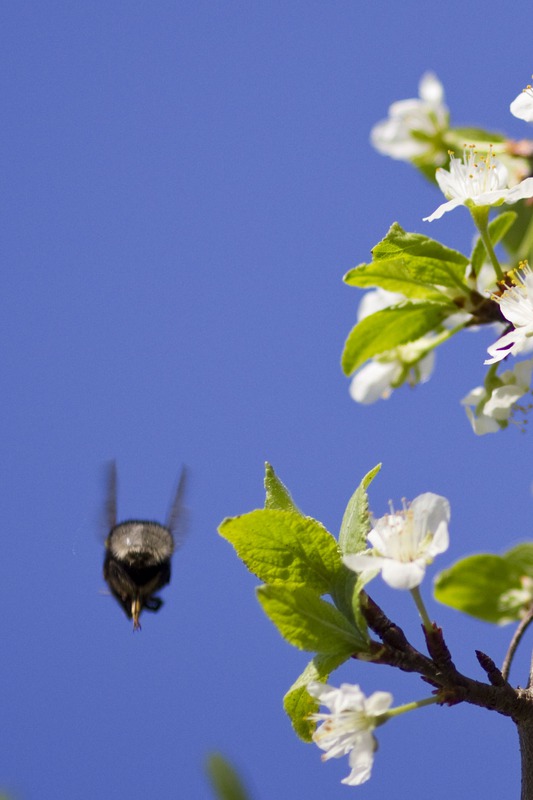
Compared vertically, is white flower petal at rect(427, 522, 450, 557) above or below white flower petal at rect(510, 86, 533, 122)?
below

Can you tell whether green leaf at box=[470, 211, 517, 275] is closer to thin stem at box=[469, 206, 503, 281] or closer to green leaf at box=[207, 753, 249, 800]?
thin stem at box=[469, 206, 503, 281]

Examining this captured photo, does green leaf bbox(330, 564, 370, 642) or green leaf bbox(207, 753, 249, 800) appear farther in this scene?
green leaf bbox(207, 753, 249, 800)

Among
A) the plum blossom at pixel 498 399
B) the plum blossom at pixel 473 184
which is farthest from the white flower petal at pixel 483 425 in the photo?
the plum blossom at pixel 473 184

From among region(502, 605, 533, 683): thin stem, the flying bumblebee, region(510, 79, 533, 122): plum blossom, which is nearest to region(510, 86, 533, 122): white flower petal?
region(510, 79, 533, 122): plum blossom

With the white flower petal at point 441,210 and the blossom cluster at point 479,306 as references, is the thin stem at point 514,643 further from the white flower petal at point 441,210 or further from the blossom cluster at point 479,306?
the white flower petal at point 441,210

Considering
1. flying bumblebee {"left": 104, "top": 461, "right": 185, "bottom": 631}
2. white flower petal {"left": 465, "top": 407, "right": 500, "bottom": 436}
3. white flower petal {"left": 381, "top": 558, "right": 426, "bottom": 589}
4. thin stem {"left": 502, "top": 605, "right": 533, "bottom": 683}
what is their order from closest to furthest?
white flower petal {"left": 381, "top": 558, "right": 426, "bottom": 589}, thin stem {"left": 502, "top": 605, "right": 533, "bottom": 683}, white flower petal {"left": 465, "top": 407, "right": 500, "bottom": 436}, flying bumblebee {"left": 104, "top": 461, "right": 185, "bottom": 631}

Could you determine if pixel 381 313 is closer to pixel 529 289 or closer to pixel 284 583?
pixel 529 289

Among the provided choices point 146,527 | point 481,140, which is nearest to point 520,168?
point 481,140
